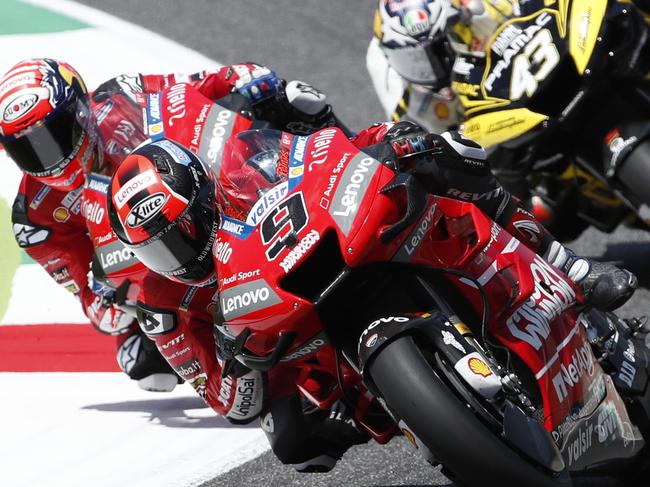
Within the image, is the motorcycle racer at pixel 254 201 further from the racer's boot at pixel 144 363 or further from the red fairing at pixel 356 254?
the racer's boot at pixel 144 363

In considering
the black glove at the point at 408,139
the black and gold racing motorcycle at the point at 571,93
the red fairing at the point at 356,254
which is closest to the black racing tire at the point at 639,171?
the black and gold racing motorcycle at the point at 571,93

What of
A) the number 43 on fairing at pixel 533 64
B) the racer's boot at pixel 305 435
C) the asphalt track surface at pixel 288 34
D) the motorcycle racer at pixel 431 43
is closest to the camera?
the racer's boot at pixel 305 435

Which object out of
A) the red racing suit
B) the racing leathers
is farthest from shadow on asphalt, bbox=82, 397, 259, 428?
the racing leathers

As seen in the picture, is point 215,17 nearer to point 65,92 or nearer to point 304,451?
point 65,92

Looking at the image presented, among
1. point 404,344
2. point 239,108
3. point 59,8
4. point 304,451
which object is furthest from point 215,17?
point 404,344

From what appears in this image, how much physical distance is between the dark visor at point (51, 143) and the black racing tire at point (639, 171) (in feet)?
7.90

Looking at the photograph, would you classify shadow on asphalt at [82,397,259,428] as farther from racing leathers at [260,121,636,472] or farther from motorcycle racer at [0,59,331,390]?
racing leathers at [260,121,636,472]

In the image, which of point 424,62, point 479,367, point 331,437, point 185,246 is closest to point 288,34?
point 424,62

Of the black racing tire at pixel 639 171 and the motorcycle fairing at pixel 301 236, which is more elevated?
the motorcycle fairing at pixel 301 236

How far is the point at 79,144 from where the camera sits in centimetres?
509

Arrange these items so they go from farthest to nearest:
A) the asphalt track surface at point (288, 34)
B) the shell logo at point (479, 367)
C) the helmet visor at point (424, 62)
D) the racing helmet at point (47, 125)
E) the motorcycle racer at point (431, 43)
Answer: the asphalt track surface at point (288, 34)
the helmet visor at point (424, 62)
the motorcycle racer at point (431, 43)
the racing helmet at point (47, 125)
the shell logo at point (479, 367)

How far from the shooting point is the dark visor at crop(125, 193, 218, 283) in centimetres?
372

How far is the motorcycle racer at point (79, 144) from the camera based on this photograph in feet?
16.6

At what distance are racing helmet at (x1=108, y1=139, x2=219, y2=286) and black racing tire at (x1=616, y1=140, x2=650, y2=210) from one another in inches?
86.5
